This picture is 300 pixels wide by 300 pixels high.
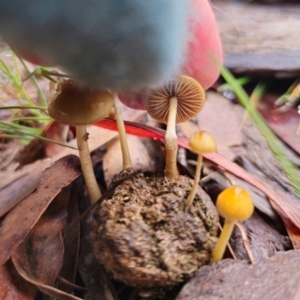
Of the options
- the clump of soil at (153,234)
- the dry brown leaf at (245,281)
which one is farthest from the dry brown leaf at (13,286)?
the dry brown leaf at (245,281)

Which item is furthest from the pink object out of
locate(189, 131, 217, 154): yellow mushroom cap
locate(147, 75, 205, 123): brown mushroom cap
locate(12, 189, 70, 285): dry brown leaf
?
locate(12, 189, 70, 285): dry brown leaf

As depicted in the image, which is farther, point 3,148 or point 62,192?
point 3,148

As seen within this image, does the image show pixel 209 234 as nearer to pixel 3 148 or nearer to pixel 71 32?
pixel 71 32

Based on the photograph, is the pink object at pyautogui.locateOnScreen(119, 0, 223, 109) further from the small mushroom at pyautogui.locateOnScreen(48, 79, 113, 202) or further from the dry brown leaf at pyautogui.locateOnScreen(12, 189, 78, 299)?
the dry brown leaf at pyautogui.locateOnScreen(12, 189, 78, 299)

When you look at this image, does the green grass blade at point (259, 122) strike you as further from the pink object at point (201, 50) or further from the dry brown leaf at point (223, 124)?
the dry brown leaf at point (223, 124)

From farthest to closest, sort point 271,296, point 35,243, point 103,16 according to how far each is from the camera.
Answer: point 35,243
point 271,296
point 103,16

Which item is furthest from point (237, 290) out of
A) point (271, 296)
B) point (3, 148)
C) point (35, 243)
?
point (3, 148)
